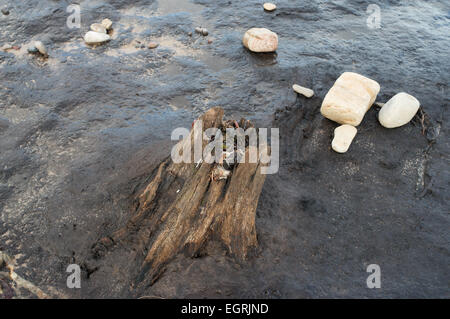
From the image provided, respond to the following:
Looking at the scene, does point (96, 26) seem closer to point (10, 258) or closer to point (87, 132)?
point (87, 132)

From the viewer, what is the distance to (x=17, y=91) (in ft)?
20.8

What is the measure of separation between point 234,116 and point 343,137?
5.69 ft

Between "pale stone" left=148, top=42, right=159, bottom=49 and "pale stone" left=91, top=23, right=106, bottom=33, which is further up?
"pale stone" left=91, top=23, right=106, bottom=33

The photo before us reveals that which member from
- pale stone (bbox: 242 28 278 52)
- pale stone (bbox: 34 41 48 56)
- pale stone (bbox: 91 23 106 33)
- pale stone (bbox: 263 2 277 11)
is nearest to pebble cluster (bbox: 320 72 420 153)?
pale stone (bbox: 242 28 278 52)

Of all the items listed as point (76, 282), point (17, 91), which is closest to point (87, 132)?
point (17, 91)

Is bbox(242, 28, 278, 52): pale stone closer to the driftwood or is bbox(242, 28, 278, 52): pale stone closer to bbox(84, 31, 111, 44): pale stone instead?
bbox(84, 31, 111, 44): pale stone

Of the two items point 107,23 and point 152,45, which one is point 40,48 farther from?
point 152,45

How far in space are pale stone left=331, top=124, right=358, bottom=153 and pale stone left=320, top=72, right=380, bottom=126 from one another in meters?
0.17

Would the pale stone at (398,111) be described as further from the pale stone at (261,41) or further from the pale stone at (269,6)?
the pale stone at (269,6)

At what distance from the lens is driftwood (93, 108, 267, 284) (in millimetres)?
3740

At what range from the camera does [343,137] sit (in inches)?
218

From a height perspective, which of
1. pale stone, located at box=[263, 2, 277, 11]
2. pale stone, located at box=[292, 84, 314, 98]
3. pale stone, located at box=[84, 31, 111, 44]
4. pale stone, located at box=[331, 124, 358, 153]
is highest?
pale stone, located at box=[263, 2, 277, 11]

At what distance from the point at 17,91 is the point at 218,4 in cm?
509
